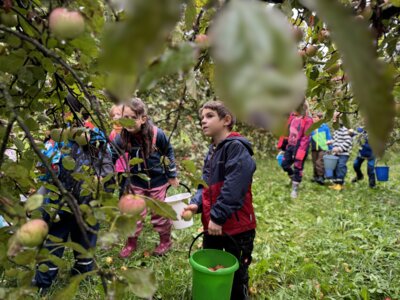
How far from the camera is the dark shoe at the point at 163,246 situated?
2.76 metres

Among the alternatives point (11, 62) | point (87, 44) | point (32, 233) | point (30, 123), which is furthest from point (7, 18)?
point (32, 233)

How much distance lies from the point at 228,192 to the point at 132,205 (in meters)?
1.28

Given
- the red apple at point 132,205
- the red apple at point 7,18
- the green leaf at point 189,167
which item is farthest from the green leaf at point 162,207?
the red apple at point 7,18

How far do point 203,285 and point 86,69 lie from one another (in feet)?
4.42

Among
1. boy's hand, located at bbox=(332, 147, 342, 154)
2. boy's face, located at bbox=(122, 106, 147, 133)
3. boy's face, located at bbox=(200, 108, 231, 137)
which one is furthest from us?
boy's hand, located at bbox=(332, 147, 342, 154)

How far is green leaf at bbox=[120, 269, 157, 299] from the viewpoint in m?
0.52

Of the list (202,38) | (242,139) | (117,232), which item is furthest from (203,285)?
(202,38)

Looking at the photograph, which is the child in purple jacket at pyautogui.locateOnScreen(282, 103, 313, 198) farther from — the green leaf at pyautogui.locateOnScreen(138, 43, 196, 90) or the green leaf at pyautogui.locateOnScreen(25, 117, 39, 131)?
the green leaf at pyautogui.locateOnScreen(138, 43, 196, 90)

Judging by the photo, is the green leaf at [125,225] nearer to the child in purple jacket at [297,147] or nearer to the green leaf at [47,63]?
the green leaf at [47,63]

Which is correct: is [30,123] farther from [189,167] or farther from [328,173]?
[328,173]

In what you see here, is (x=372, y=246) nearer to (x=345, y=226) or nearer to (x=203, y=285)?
(x=345, y=226)

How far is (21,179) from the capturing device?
2.49 feet

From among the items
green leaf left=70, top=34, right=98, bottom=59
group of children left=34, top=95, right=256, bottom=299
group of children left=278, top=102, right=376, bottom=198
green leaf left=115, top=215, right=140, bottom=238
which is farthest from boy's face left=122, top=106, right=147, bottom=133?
group of children left=278, top=102, right=376, bottom=198

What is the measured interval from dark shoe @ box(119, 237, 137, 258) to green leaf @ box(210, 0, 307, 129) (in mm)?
2684
